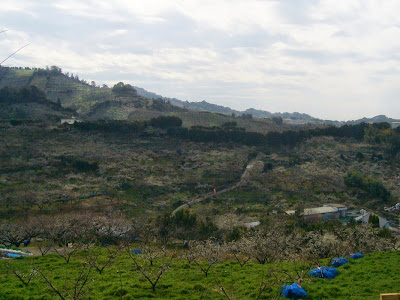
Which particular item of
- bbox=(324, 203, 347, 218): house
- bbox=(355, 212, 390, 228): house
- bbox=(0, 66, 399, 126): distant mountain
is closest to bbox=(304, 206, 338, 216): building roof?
bbox=(324, 203, 347, 218): house

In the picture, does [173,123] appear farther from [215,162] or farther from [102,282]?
[102,282]

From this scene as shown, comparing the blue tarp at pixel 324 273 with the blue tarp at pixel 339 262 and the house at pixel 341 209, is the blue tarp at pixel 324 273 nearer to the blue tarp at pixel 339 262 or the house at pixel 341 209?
the blue tarp at pixel 339 262

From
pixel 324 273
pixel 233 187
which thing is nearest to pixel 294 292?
pixel 324 273

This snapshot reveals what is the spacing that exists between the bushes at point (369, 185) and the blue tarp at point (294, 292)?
3562 centimetres

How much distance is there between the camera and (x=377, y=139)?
6606 cm

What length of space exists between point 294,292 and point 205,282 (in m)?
4.08

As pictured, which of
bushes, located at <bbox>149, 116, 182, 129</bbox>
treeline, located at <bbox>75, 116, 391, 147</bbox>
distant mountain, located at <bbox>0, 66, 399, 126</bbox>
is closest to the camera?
treeline, located at <bbox>75, 116, 391, 147</bbox>

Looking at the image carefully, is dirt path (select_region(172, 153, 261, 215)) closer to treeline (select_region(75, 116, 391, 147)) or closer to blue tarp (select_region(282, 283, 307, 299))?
treeline (select_region(75, 116, 391, 147))

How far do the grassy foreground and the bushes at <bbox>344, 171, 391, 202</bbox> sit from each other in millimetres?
27552

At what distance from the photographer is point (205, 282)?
14.7 meters

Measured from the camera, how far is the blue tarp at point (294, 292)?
1192cm

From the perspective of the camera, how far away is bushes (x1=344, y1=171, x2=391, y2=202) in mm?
42844

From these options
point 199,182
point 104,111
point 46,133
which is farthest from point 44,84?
point 199,182

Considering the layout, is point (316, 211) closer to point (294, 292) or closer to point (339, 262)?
point (339, 262)
